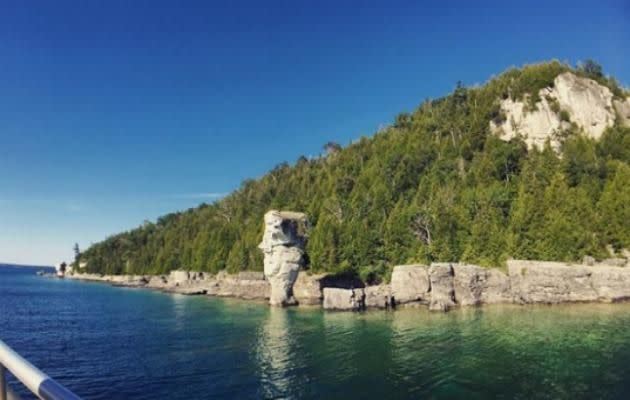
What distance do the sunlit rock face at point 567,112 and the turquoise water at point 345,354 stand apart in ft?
155

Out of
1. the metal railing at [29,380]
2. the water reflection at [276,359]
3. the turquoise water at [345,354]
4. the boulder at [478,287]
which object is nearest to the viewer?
the metal railing at [29,380]

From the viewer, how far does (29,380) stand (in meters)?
3.01

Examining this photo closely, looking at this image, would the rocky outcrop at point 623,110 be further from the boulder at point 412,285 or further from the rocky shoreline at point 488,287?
the boulder at point 412,285

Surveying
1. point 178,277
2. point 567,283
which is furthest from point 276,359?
point 178,277

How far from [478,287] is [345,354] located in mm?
27524

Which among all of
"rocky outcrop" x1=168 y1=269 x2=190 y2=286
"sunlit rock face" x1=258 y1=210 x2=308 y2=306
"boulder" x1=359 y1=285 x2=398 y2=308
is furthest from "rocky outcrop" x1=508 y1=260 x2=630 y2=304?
"rocky outcrop" x1=168 y1=269 x2=190 y2=286

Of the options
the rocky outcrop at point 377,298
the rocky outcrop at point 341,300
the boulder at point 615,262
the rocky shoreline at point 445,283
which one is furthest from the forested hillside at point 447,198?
the rocky outcrop at point 341,300

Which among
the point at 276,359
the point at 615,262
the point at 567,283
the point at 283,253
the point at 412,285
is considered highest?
the point at 283,253

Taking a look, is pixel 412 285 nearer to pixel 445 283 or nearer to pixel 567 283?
pixel 445 283

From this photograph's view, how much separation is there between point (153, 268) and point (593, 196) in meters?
109

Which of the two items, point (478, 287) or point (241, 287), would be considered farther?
point (241, 287)

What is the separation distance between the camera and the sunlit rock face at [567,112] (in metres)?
79.4

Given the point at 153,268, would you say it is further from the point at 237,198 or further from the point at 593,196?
the point at 593,196

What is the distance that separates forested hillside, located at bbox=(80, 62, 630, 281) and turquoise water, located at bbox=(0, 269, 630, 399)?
16.2 metres
